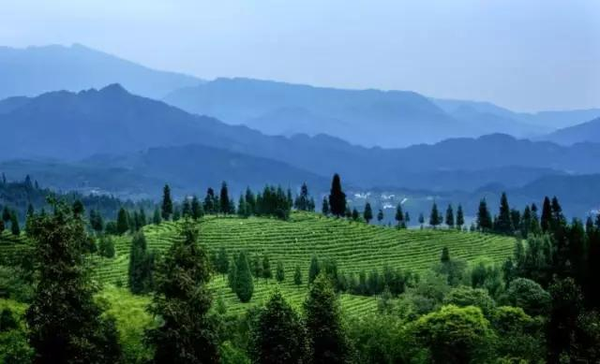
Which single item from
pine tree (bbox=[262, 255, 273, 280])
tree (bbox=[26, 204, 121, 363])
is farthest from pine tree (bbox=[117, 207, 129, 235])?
tree (bbox=[26, 204, 121, 363])

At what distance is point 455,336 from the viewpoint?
179ft

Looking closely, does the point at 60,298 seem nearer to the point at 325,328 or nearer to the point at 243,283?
the point at 325,328

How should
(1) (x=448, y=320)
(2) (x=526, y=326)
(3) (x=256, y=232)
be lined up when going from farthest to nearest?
(3) (x=256, y=232)
(2) (x=526, y=326)
(1) (x=448, y=320)

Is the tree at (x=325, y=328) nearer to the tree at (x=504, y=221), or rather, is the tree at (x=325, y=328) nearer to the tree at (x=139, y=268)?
the tree at (x=139, y=268)

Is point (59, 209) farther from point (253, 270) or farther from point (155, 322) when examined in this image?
point (253, 270)

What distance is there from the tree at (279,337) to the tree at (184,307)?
7.02 meters

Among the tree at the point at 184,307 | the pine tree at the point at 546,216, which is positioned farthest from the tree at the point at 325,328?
the pine tree at the point at 546,216

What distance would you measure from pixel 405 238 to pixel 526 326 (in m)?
83.5

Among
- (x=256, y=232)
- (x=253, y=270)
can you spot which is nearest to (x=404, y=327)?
(x=253, y=270)

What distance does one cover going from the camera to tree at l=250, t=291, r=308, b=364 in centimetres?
4603

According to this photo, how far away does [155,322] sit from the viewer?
1753 inches

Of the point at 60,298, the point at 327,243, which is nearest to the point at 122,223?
the point at 327,243

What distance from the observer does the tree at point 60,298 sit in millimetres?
37625

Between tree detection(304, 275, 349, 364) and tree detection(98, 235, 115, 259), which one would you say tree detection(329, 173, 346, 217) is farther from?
tree detection(304, 275, 349, 364)
